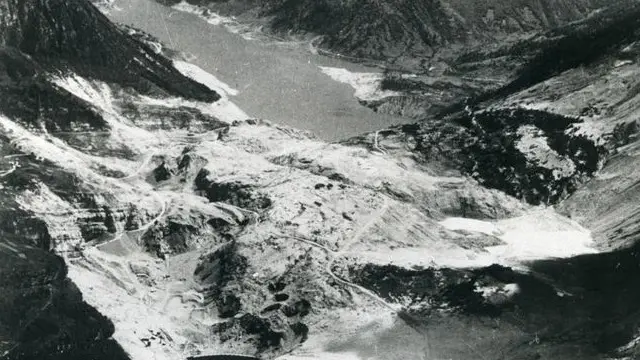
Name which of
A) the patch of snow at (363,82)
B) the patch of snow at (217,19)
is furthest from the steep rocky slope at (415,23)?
the patch of snow at (363,82)

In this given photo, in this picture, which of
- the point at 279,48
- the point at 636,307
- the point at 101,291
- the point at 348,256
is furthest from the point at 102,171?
the point at 279,48

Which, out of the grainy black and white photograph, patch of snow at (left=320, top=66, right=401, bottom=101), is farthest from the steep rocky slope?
the grainy black and white photograph

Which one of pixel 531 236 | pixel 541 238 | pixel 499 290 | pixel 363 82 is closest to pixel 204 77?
pixel 363 82

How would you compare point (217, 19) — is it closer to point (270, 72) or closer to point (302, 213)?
point (270, 72)

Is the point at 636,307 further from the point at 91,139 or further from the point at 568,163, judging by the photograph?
the point at 91,139

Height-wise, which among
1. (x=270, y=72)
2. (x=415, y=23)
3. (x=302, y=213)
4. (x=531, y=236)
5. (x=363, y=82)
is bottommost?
(x=270, y=72)

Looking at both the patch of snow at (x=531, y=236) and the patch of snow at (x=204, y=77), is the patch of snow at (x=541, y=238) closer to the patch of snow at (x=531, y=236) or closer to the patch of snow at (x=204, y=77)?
the patch of snow at (x=531, y=236)
